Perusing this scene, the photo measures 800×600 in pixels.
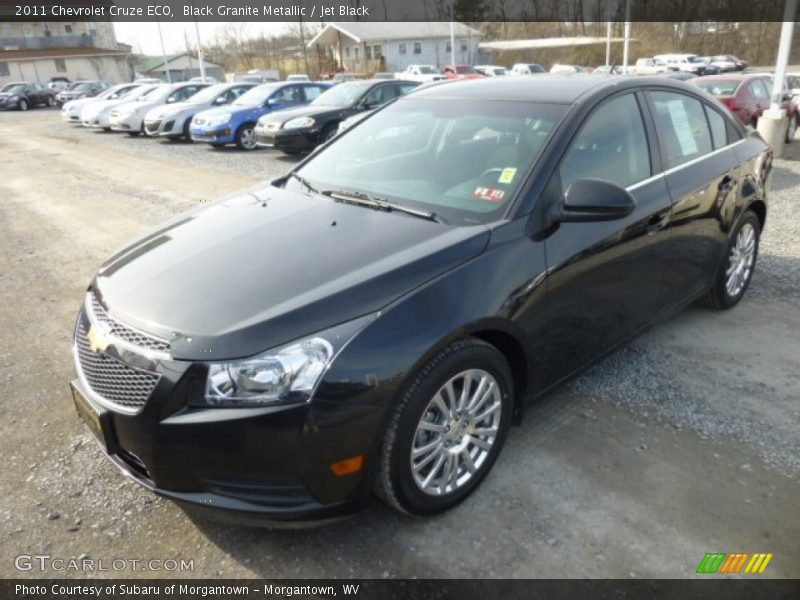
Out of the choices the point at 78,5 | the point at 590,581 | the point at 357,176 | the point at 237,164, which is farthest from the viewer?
the point at 78,5

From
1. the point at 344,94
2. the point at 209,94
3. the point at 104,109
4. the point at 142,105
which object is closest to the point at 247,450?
the point at 344,94

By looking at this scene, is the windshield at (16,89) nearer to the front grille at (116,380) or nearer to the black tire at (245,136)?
the black tire at (245,136)

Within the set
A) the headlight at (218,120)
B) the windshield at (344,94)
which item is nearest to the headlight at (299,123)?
the windshield at (344,94)

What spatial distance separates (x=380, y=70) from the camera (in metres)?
58.0

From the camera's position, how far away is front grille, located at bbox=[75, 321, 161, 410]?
2262 millimetres

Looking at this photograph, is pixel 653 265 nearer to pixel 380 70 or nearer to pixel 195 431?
pixel 195 431

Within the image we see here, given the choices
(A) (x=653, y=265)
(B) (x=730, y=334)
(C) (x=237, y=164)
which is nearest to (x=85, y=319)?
(A) (x=653, y=265)

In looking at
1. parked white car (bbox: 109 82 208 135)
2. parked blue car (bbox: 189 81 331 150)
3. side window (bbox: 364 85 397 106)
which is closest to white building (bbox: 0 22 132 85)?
parked white car (bbox: 109 82 208 135)

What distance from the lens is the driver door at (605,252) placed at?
2.94 metres

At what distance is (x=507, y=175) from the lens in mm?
2988

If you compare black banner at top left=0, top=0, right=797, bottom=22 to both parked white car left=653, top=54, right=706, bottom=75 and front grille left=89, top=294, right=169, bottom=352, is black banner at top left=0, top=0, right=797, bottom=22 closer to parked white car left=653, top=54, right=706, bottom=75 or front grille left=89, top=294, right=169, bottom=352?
parked white car left=653, top=54, right=706, bottom=75

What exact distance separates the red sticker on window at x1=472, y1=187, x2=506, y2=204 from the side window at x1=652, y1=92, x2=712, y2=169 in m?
1.35

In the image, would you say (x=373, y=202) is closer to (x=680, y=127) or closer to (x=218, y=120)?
(x=680, y=127)

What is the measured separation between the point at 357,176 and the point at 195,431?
1862 mm
